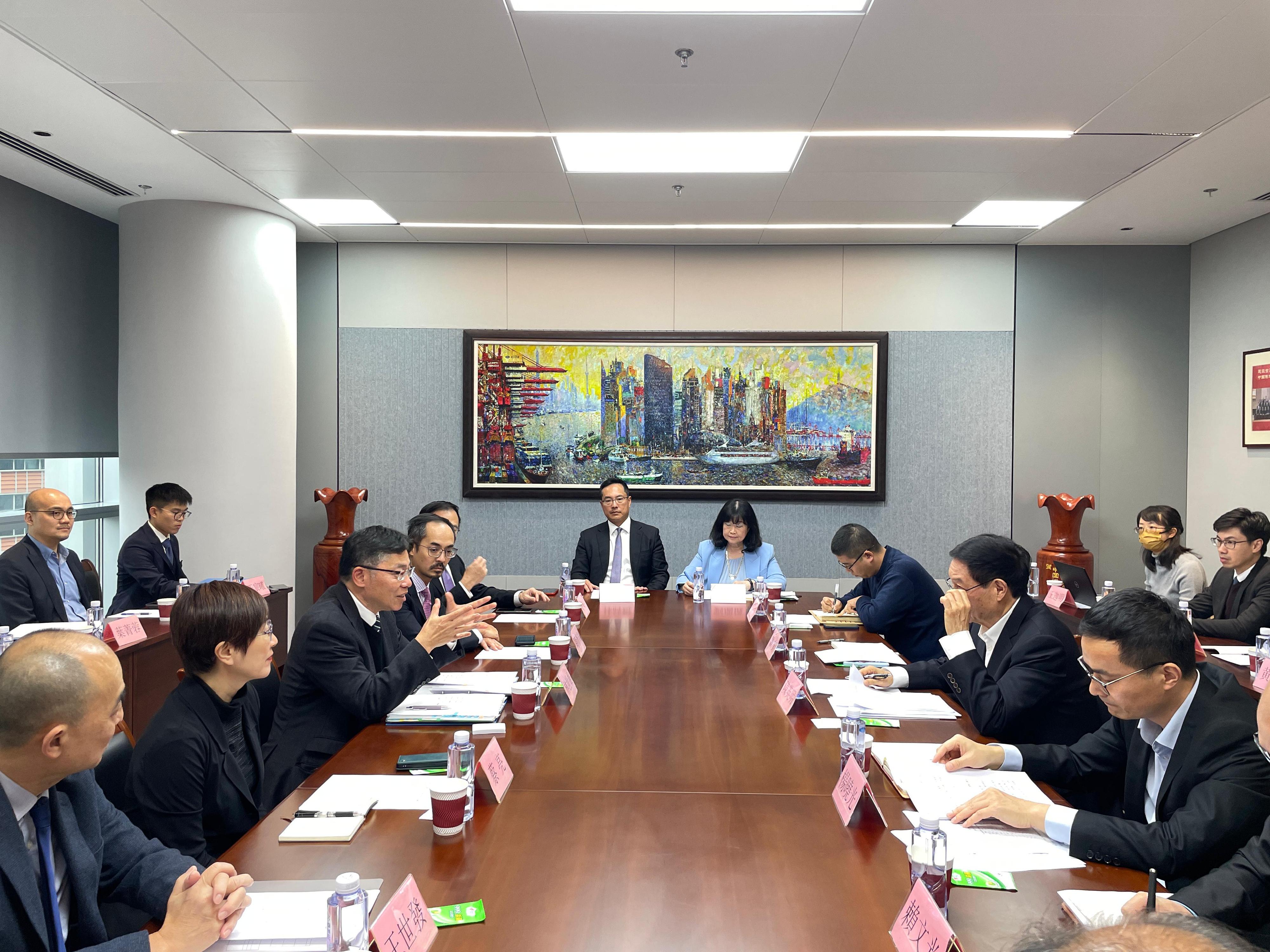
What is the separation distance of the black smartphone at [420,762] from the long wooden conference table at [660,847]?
0.12 feet

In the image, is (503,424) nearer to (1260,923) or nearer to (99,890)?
(99,890)

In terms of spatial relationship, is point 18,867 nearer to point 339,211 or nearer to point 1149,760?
point 1149,760

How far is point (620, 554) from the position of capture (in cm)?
595

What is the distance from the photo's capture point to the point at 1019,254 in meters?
6.88

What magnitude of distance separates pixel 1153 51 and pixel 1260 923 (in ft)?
11.1

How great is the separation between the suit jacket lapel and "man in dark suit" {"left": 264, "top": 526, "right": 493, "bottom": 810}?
1.20 metres

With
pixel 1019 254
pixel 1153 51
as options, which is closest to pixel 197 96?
pixel 1153 51

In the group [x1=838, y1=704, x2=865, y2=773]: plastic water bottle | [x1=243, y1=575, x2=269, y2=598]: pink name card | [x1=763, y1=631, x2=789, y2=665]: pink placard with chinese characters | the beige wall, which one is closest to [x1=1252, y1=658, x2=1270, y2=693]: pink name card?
[x1=763, y1=631, x2=789, y2=665]: pink placard with chinese characters

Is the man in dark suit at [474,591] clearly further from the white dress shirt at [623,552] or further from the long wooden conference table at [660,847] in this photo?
the long wooden conference table at [660,847]

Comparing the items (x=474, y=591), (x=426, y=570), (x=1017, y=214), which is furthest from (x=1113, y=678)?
(x=1017, y=214)

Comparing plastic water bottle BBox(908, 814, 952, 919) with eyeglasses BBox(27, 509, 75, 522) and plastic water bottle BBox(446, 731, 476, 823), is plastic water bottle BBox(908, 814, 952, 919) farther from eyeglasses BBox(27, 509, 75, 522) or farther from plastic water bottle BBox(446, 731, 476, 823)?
eyeglasses BBox(27, 509, 75, 522)

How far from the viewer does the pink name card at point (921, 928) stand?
4.31 ft

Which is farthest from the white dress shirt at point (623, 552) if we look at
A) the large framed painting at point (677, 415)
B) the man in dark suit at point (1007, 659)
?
the man in dark suit at point (1007, 659)

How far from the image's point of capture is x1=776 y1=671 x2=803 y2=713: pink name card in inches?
106
